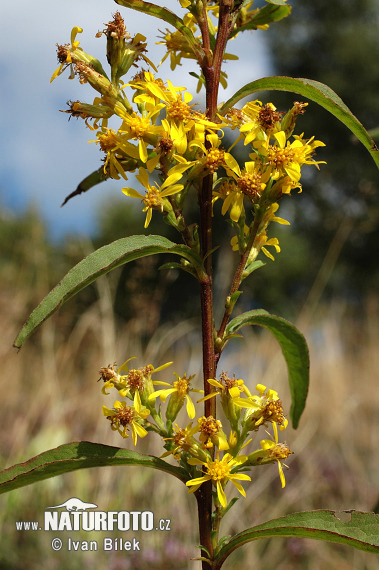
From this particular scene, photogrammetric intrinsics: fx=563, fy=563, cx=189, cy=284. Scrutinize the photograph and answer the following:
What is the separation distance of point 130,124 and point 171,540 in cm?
150

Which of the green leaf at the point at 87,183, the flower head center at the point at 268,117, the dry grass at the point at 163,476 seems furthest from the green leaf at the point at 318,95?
the dry grass at the point at 163,476

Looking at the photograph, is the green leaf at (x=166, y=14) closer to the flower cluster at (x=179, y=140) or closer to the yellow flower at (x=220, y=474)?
the flower cluster at (x=179, y=140)

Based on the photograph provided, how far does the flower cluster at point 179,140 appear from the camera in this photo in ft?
1.93

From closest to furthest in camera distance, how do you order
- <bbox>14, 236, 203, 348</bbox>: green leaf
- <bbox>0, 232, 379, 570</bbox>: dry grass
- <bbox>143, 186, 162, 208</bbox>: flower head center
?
<bbox>14, 236, 203, 348</bbox>: green leaf, <bbox>143, 186, 162, 208</bbox>: flower head center, <bbox>0, 232, 379, 570</bbox>: dry grass

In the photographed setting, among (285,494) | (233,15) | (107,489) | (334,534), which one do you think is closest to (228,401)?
(334,534)

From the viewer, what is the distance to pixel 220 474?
1.87ft

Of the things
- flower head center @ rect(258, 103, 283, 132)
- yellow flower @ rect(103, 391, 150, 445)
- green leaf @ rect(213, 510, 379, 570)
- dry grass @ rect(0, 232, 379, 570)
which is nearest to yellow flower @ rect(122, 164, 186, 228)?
flower head center @ rect(258, 103, 283, 132)

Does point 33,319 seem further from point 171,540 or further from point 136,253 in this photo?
point 171,540

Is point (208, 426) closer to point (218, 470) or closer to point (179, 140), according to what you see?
point (218, 470)

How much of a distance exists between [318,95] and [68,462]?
44cm

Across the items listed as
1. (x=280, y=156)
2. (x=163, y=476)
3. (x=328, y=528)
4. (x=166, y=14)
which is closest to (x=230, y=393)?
(x=328, y=528)

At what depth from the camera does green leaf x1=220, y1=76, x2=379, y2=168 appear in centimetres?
56

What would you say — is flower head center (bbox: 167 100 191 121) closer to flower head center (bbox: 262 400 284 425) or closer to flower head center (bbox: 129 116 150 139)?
flower head center (bbox: 129 116 150 139)

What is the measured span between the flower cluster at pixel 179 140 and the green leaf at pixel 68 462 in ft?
0.74
